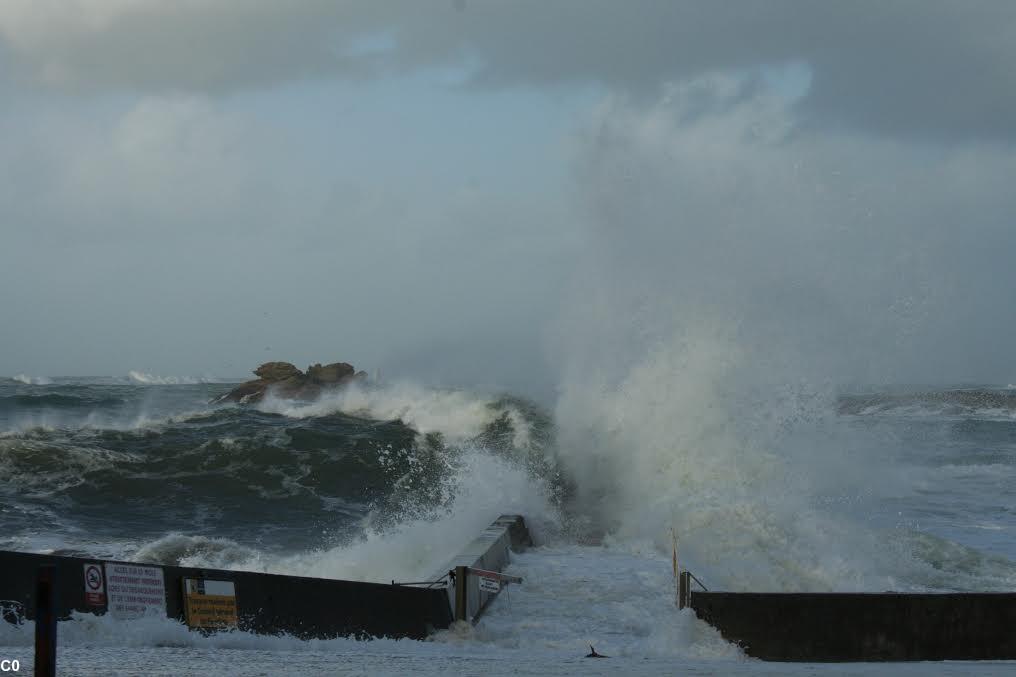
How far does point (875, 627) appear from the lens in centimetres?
651

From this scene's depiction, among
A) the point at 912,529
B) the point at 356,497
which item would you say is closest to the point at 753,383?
the point at 912,529

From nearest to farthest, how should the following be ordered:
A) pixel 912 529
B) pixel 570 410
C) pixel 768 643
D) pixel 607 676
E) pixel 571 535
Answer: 1. pixel 607 676
2. pixel 768 643
3. pixel 571 535
4. pixel 912 529
5. pixel 570 410

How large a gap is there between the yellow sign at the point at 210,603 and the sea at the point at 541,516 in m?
0.11

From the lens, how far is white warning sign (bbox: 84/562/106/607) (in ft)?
18.1

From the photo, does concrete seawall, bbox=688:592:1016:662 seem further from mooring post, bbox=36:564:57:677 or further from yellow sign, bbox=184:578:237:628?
A: mooring post, bbox=36:564:57:677

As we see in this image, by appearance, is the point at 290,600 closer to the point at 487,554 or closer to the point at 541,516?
the point at 487,554

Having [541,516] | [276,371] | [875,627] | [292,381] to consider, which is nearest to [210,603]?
[875,627]

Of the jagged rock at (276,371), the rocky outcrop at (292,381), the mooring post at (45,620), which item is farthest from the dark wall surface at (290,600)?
the jagged rock at (276,371)

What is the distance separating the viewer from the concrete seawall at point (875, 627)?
21.2 feet

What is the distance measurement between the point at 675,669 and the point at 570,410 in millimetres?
12911

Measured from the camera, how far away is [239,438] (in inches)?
795

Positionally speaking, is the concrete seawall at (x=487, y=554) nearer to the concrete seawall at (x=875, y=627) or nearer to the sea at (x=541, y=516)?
the sea at (x=541, y=516)

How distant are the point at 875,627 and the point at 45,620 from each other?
5119 millimetres

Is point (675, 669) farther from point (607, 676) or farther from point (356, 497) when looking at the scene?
point (356, 497)
